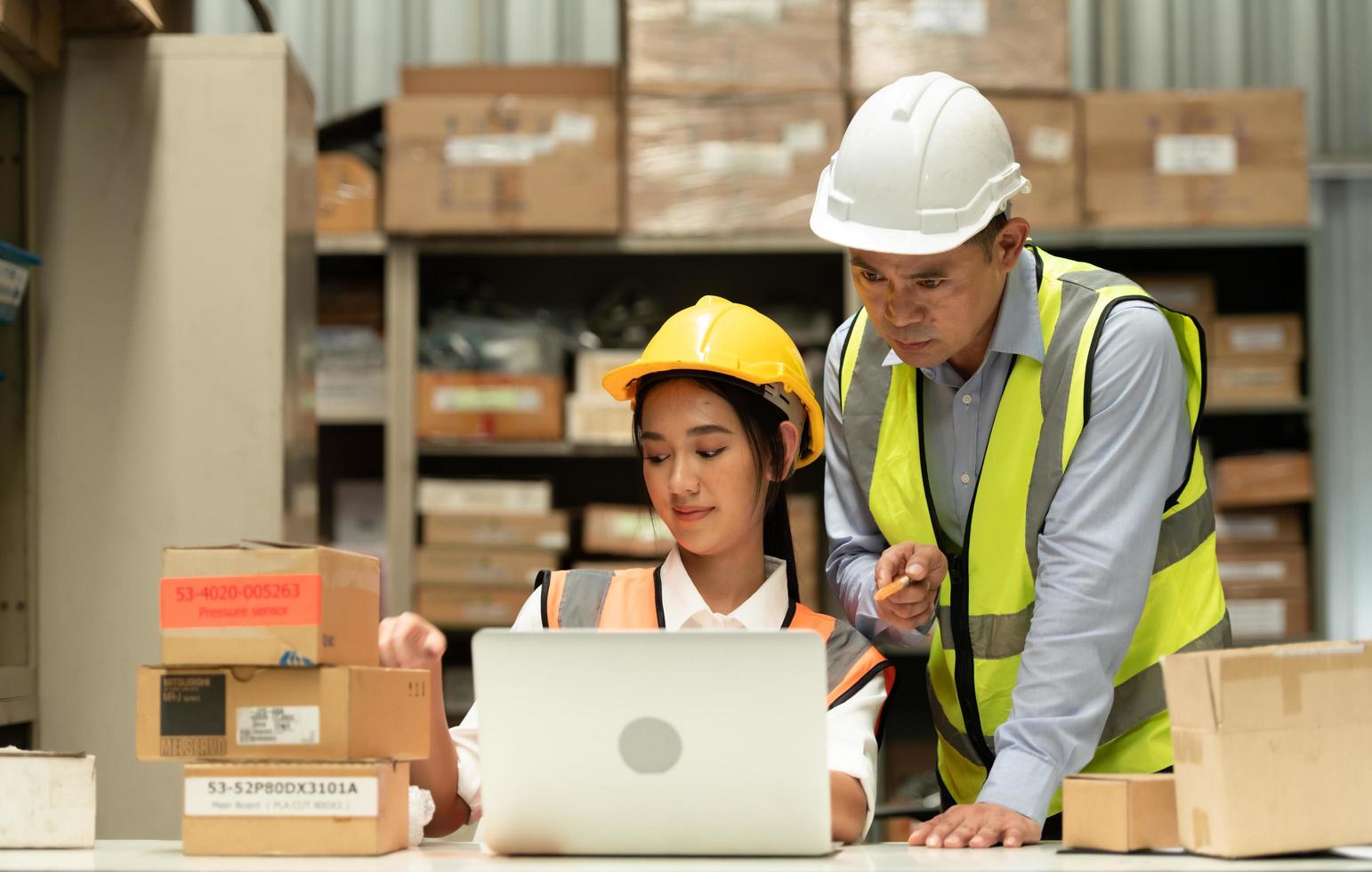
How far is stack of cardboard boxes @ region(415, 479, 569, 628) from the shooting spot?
390cm

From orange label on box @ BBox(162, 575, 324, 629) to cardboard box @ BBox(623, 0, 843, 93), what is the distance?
263 centimetres

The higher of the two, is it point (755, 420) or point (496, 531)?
point (755, 420)

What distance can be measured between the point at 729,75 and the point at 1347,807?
2.81m

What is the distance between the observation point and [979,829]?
1.56m

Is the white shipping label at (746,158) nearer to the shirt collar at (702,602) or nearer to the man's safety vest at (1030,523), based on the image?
the man's safety vest at (1030,523)

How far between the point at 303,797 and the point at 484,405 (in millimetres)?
2580

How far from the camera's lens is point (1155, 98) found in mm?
3871

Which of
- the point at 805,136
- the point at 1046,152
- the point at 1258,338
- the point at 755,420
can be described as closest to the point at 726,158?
the point at 805,136

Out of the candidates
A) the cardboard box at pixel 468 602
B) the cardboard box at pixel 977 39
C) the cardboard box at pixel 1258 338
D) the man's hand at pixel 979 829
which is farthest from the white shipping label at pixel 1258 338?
the man's hand at pixel 979 829

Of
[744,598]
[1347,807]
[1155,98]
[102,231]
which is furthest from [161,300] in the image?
[1155,98]

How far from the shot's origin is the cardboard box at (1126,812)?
142cm

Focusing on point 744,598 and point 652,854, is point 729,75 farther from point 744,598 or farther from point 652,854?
point 652,854

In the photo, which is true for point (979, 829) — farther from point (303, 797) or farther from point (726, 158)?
point (726, 158)

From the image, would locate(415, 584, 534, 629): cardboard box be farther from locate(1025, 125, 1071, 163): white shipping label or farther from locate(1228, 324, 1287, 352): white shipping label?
locate(1228, 324, 1287, 352): white shipping label
